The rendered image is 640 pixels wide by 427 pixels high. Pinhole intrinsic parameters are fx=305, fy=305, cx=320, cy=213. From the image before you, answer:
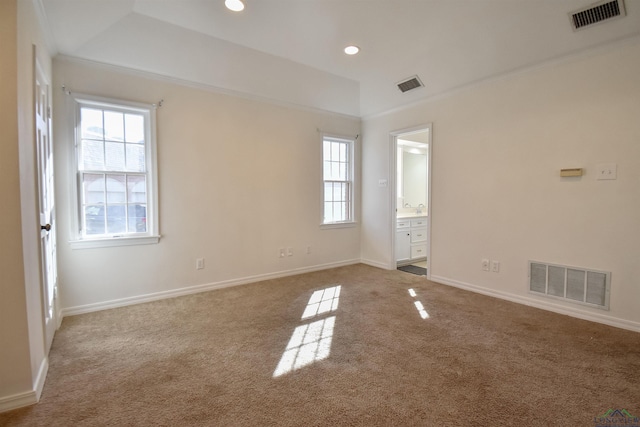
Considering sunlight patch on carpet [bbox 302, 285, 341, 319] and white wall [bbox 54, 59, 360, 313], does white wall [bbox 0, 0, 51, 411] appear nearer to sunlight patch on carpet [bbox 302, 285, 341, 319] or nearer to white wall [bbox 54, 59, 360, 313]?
white wall [bbox 54, 59, 360, 313]

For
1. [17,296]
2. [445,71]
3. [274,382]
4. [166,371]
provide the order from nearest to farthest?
[17,296] < [274,382] < [166,371] < [445,71]

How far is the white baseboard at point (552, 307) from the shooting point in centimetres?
272

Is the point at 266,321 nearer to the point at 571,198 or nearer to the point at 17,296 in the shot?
the point at 17,296

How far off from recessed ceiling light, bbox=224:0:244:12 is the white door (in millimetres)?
1513

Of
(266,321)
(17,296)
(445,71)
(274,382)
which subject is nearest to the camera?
(17,296)

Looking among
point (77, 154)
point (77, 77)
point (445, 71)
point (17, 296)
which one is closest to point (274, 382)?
point (17, 296)

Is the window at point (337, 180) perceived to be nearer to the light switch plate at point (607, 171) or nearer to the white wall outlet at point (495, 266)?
the white wall outlet at point (495, 266)

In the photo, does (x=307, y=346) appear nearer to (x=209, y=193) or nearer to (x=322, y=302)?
(x=322, y=302)

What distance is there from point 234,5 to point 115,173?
2083mm

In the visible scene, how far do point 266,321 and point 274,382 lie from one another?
3.24 feet

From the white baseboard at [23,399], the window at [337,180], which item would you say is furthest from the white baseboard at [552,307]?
the white baseboard at [23,399]

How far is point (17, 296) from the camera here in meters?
1.72

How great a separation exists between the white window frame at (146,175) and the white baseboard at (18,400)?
1.65 meters

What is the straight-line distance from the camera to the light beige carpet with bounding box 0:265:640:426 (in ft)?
5.54
